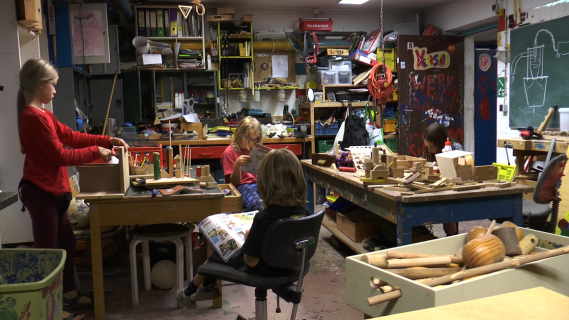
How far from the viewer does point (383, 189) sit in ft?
9.60

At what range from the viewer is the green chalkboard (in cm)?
498

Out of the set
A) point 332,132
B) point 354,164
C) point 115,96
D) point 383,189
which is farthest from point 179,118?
point 383,189

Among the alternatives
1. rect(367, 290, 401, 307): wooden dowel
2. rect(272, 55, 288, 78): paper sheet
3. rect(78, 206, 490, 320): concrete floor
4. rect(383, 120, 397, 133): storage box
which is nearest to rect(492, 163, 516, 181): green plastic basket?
rect(78, 206, 490, 320): concrete floor

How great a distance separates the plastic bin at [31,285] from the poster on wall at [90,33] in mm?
3665

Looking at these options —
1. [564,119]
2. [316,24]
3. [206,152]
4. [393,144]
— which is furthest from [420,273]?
[316,24]

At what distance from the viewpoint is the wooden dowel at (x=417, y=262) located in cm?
180

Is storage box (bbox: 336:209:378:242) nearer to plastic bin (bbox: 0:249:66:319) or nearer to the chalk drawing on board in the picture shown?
→ plastic bin (bbox: 0:249:66:319)

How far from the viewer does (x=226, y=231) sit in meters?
2.36

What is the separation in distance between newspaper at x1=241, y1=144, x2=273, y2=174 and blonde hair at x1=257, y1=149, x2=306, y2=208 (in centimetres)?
120

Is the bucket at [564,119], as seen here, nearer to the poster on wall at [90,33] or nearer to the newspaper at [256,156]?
the newspaper at [256,156]

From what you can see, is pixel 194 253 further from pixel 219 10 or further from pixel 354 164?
pixel 219 10

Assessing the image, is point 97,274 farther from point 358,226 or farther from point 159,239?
point 358,226

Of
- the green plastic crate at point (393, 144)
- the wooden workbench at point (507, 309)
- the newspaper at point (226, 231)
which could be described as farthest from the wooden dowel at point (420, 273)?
the green plastic crate at point (393, 144)

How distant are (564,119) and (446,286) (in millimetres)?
4020
